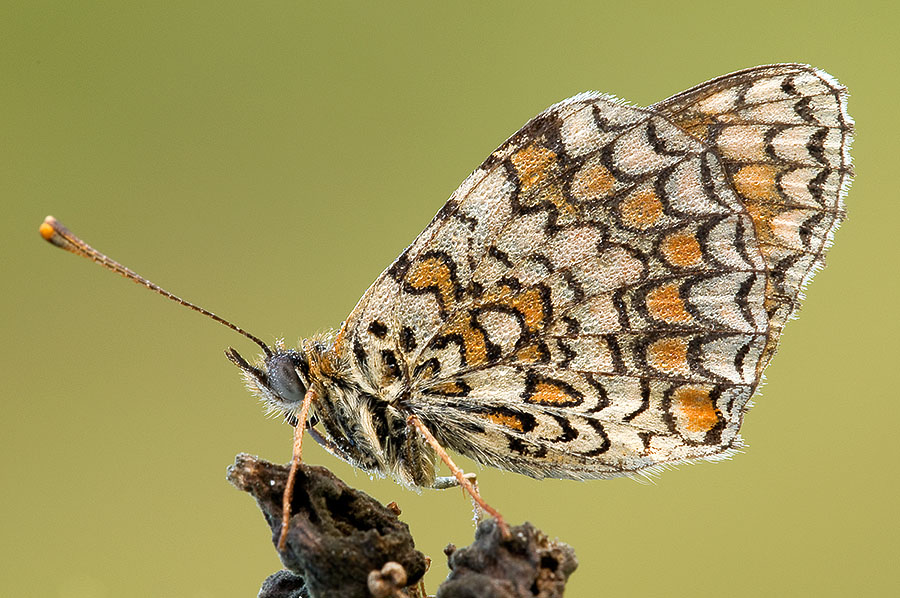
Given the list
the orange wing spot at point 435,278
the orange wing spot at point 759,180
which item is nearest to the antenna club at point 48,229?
the orange wing spot at point 435,278

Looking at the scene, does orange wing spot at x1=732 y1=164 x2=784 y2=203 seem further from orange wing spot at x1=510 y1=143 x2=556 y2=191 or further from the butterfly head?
the butterfly head

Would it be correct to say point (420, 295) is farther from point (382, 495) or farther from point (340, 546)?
point (382, 495)

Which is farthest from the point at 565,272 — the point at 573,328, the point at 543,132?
the point at 543,132

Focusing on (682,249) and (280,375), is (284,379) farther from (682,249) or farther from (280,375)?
(682,249)

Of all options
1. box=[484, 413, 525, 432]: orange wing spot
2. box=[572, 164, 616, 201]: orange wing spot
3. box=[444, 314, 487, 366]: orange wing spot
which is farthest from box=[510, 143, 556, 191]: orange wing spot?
box=[484, 413, 525, 432]: orange wing spot

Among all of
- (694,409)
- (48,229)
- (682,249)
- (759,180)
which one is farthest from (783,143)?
(48,229)

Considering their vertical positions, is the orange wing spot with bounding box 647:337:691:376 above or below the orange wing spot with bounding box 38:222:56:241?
below
